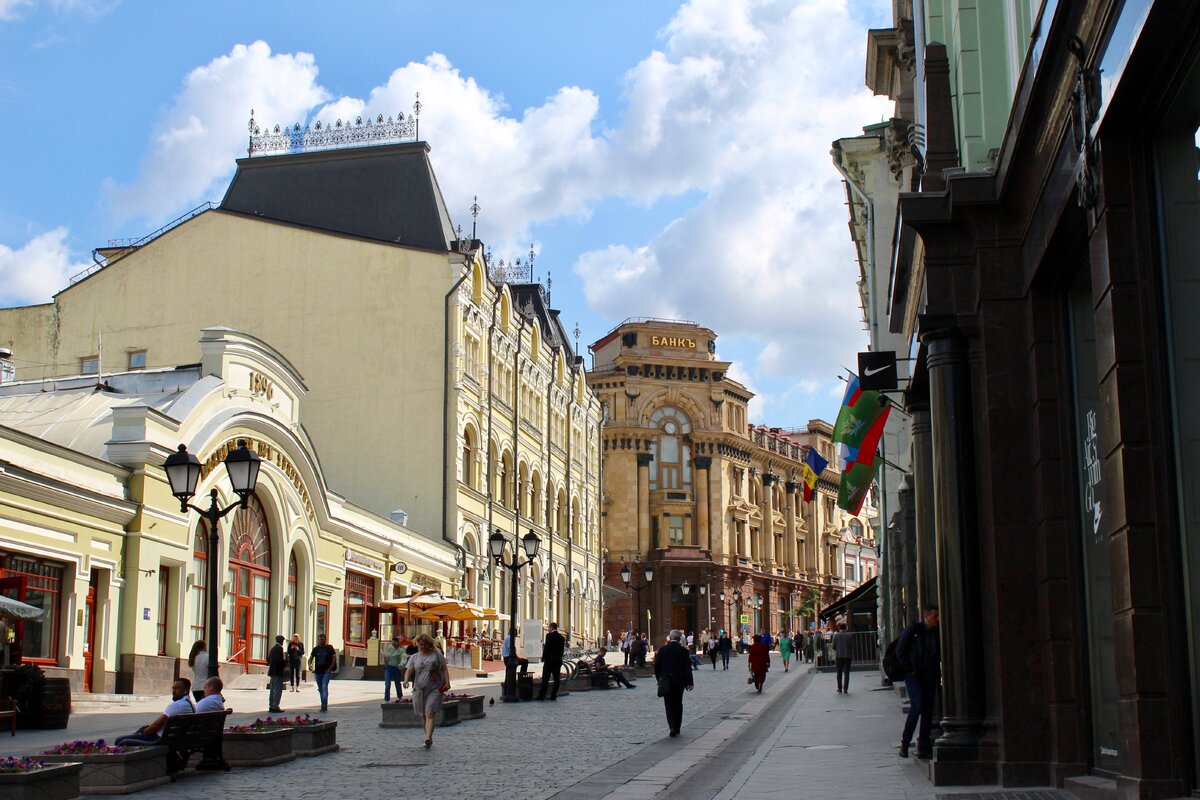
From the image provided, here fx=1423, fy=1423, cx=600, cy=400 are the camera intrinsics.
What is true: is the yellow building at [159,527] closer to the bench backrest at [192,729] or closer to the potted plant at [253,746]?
the potted plant at [253,746]

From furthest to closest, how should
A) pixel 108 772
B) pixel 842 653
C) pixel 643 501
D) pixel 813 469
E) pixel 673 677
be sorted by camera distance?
pixel 643 501
pixel 813 469
pixel 842 653
pixel 673 677
pixel 108 772

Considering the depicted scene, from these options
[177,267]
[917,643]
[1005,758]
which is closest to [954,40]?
[917,643]

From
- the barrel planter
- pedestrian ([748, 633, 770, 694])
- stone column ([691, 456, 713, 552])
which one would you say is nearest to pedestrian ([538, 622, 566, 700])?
pedestrian ([748, 633, 770, 694])

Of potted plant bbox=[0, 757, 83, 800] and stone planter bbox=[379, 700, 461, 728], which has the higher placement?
potted plant bbox=[0, 757, 83, 800]

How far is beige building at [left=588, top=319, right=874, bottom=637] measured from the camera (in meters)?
98.1

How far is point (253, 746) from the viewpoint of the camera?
15.4 meters

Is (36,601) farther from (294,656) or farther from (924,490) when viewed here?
(924,490)

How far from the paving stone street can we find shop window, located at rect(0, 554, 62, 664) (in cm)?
172

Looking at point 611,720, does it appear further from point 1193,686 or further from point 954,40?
point 1193,686

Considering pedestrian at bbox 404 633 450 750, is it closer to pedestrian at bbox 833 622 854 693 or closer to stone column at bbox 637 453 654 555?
pedestrian at bbox 833 622 854 693

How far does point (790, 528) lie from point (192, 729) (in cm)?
10217

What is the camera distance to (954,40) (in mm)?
14688

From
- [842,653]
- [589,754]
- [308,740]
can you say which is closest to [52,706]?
[308,740]

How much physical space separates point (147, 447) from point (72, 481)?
2250mm
